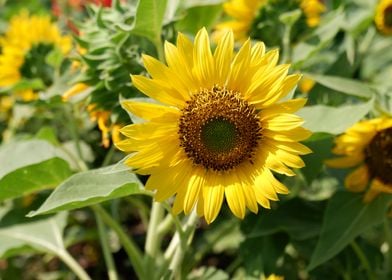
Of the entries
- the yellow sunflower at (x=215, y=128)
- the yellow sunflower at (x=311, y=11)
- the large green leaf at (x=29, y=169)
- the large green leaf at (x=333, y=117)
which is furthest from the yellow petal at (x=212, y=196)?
the yellow sunflower at (x=311, y=11)

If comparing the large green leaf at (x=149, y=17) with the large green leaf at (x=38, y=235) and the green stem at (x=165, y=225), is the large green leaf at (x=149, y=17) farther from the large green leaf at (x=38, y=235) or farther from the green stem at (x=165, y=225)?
the large green leaf at (x=38, y=235)

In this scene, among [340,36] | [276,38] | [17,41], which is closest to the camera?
[276,38]

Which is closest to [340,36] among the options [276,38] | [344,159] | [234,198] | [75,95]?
[276,38]

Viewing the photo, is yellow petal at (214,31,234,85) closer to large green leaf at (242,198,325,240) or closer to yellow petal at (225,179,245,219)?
yellow petal at (225,179,245,219)

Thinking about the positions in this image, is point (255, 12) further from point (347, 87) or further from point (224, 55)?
point (224, 55)

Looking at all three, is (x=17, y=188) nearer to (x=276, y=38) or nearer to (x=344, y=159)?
(x=344, y=159)

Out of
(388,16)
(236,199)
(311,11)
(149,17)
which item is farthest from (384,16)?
(236,199)
